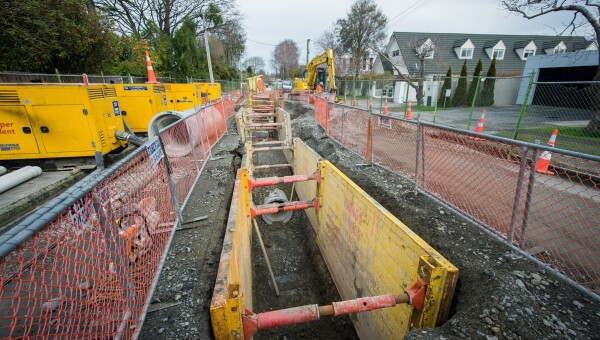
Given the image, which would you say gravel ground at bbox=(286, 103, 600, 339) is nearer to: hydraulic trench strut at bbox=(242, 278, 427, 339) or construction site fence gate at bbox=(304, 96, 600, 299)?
construction site fence gate at bbox=(304, 96, 600, 299)

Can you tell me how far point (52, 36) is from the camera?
11.5m

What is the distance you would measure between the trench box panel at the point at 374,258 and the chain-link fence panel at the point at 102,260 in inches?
94.4

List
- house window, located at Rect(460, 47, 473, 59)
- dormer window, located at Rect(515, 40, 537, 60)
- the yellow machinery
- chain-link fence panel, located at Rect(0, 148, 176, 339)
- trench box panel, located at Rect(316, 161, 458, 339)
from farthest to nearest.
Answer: house window, located at Rect(460, 47, 473, 59) → dormer window, located at Rect(515, 40, 537, 60) → the yellow machinery → trench box panel, located at Rect(316, 161, 458, 339) → chain-link fence panel, located at Rect(0, 148, 176, 339)

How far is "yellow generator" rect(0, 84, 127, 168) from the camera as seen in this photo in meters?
5.77

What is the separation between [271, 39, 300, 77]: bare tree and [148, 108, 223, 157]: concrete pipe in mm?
67944

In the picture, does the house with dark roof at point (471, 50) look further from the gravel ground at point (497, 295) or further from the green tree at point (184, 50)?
the gravel ground at point (497, 295)

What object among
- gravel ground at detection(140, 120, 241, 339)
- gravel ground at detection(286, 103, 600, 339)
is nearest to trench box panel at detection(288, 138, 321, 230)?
gravel ground at detection(140, 120, 241, 339)

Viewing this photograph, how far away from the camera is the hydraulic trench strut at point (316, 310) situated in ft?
6.99

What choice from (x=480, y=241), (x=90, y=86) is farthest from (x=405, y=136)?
(x=90, y=86)

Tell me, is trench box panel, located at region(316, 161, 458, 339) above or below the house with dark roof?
below

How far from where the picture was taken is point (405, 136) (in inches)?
229

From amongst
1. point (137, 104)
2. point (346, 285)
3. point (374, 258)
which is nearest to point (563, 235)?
point (374, 258)

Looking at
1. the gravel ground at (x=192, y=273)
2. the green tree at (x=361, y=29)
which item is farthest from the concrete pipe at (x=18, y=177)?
the green tree at (x=361, y=29)

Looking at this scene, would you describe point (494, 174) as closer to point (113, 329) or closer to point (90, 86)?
point (113, 329)
